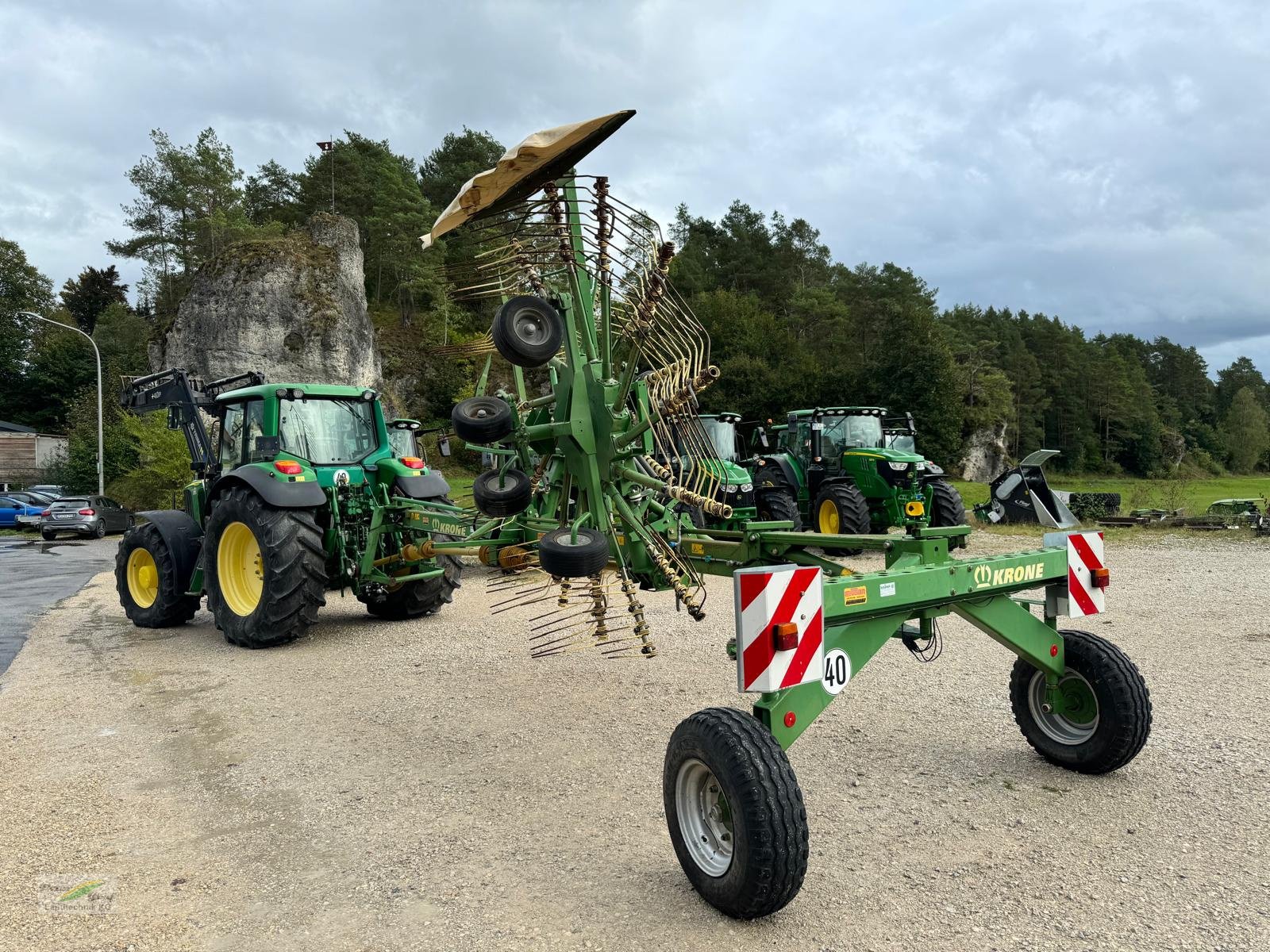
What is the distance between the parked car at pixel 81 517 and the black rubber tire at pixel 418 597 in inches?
780

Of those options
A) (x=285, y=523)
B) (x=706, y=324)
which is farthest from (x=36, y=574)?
(x=706, y=324)

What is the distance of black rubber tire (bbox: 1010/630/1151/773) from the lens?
3949 mm

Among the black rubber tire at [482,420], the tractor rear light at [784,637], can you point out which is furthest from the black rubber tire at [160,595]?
the tractor rear light at [784,637]

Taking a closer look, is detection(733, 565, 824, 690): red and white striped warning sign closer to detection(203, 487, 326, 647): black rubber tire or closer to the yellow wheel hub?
detection(203, 487, 326, 647): black rubber tire

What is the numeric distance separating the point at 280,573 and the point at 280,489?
742mm

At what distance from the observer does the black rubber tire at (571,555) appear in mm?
4129

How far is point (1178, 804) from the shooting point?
382 centimetres

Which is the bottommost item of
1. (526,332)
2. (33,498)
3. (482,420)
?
(33,498)

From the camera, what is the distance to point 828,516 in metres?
14.4

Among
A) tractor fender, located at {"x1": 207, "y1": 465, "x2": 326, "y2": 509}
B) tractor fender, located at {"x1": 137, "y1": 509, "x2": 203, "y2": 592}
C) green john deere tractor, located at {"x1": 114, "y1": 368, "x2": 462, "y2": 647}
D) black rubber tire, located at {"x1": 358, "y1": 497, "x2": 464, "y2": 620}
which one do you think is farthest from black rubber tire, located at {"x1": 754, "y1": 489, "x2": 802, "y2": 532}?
tractor fender, located at {"x1": 137, "y1": 509, "x2": 203, "y2": 592}

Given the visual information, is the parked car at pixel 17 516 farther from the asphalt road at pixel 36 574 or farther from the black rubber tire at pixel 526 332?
the black rubber tire at pixel 526 332

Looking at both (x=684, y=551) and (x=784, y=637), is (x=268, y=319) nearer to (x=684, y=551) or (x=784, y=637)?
(x=684, y=551)

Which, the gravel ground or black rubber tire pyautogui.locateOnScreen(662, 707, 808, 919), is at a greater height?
black rubber tire pyautogui.locateOnScreen(662, 707, 808, 919)

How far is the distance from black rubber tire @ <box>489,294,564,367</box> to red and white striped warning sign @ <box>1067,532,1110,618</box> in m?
2.64
